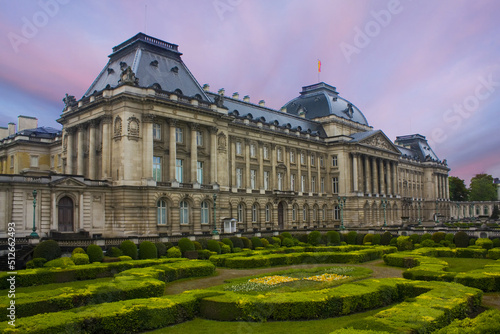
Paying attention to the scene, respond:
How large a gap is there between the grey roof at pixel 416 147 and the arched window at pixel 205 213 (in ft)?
262

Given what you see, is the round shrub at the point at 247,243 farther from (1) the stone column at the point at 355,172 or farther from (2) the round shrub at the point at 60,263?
(1) the stone column at the point at 355,172

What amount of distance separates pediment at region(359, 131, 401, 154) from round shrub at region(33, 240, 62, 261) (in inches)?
2459

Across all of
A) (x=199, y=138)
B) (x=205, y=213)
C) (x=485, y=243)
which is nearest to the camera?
(x=485, y=243)

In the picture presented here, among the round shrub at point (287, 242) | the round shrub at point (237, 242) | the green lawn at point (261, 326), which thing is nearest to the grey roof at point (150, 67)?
the round shrub at point (237, 242)

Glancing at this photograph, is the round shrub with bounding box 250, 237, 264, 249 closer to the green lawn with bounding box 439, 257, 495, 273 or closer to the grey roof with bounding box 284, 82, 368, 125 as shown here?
the green lawn with bounding box 439, 257, 495, 273

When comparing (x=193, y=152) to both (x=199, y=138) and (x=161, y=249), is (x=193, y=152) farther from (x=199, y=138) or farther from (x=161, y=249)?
(x=161, y=249)

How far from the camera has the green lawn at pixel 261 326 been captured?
15.4 meters

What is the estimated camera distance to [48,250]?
32.3 m

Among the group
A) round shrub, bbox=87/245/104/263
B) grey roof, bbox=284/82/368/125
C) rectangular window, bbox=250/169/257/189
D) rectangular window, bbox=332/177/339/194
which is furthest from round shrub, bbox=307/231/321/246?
grey roof, bbox=284/82/368/125

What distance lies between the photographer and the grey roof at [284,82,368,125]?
86.6 m

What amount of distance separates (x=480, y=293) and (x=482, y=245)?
25.2 meters

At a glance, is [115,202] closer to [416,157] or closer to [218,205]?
[218,205]

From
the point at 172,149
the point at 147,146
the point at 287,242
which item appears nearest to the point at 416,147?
the point at 287,242

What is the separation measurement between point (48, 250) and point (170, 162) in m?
21.1
